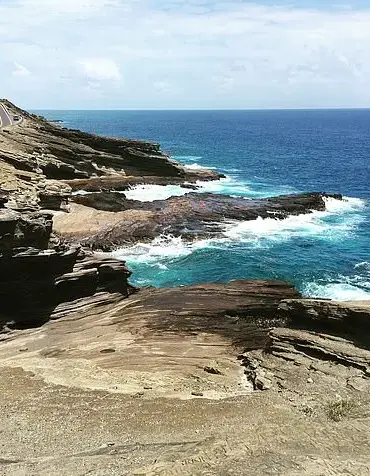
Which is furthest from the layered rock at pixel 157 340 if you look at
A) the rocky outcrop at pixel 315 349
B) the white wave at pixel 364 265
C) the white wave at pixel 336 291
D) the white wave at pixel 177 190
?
the white wave at pixel 177 190

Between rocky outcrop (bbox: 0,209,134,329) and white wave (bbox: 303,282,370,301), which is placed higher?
rocky outcrop (bbox: 0,209,134,329)

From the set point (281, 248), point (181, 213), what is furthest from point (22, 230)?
point (181, 213)

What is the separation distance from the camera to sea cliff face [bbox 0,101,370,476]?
12.8 metres

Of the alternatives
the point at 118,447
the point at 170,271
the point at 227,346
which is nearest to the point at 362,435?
A: the point at 118,447

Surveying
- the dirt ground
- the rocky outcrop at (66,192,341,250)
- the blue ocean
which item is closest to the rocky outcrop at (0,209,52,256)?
the dirt ground

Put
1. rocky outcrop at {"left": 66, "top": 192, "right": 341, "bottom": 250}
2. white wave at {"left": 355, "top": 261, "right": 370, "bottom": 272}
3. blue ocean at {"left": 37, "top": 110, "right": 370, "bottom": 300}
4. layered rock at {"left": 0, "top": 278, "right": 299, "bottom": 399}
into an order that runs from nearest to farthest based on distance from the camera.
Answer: layered rock at {"left": 0, "top": 278, "right": 299, "bottom": 399}, blue ocean at {"left": 37, "top": 110, "right": 370, "bottom": 300}, white wave at {"left": 355, "top": 261, "right": 370, "bottom": 272}, rocky outcrop at {"left": 66, "top": 192, "right": 341, "bottom": 250}

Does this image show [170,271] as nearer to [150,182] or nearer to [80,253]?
[80,253]

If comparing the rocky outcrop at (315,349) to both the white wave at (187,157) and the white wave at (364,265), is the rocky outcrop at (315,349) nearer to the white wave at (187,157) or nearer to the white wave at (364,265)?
the white wave at (364,265)

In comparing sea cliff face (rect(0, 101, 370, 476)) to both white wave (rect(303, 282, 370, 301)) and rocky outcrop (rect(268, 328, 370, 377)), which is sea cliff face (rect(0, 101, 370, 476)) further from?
white wave (rect(303, 282, 370, 301))

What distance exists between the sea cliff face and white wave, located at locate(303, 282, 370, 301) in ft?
21.6

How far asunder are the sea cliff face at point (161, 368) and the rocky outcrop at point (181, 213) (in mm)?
7400

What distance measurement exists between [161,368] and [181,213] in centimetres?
2928

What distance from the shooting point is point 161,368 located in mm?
20797

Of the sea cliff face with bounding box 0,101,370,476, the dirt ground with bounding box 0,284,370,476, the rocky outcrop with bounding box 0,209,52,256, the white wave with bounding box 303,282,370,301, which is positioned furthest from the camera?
the white wave with bounding box 303,282,370,301
